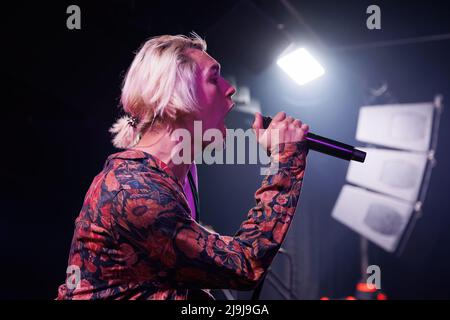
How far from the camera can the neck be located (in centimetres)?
106

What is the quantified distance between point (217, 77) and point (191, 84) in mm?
106

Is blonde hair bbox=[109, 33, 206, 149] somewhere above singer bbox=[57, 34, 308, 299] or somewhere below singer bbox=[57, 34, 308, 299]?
above

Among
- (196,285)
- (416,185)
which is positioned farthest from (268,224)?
(416,185)

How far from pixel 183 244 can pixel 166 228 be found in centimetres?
5

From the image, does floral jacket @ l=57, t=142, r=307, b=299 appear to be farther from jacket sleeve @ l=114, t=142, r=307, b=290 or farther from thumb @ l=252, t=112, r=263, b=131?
thumb @ l=252, t=112, r=263, b=131

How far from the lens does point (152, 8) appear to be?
2252mm

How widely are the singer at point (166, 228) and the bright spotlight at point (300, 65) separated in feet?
7.42

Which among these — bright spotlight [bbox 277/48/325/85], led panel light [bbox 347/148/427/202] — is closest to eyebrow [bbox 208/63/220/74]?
bright spotlight [bbox 277/48/325/85]

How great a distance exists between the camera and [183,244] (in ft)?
2.72
